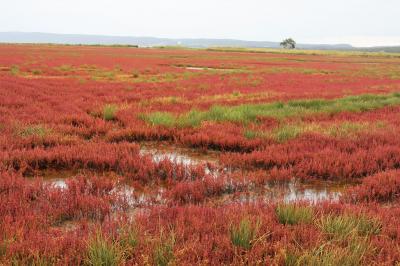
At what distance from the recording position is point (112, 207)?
5.20 m

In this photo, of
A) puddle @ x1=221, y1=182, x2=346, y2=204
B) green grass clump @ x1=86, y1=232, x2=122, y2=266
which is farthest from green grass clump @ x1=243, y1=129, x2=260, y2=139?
green grass clump @ x1=86, y1=232, x2=122, y2=266

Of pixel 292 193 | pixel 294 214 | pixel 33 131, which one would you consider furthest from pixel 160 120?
pixel 294 214

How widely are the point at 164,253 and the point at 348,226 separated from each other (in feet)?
6.52

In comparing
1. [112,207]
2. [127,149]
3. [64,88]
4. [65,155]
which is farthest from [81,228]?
[64,88]

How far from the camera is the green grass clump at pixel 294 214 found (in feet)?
14.8

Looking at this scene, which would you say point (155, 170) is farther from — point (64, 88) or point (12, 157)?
point (64, 88)

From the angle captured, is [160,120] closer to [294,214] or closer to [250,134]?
[250,134]

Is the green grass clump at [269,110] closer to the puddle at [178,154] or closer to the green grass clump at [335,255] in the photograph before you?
the puddle at [178,154]

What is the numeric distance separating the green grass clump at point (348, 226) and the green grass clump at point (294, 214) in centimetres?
15

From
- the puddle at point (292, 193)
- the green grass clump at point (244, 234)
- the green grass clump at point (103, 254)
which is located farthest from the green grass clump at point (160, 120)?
the green grass clump at point (103, 254)

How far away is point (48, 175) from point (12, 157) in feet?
2.60

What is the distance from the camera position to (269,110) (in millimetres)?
13984

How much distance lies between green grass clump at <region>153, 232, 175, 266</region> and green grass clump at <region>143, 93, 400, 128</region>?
7.07 metres

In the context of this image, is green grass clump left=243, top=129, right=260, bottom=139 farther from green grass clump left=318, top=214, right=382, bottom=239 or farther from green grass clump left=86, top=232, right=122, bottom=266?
green grass clump left=86, top=232, right=122, bottom=266
